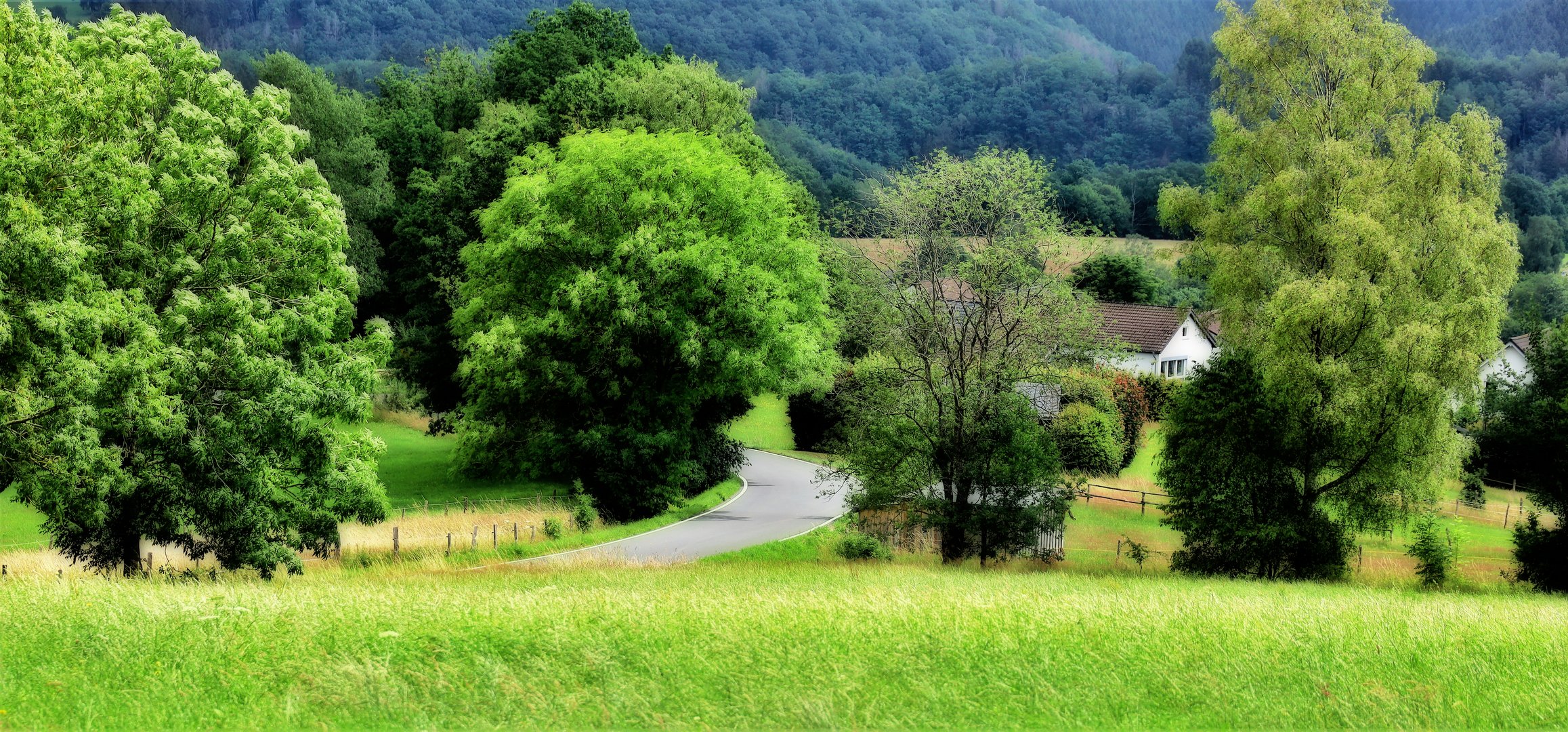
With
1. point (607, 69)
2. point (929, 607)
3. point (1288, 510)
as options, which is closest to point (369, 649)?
point (929, 607)

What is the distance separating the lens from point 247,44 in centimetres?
13612

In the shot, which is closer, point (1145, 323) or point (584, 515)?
point (584, 515)

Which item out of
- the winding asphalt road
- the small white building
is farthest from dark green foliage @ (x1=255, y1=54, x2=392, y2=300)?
the small white building

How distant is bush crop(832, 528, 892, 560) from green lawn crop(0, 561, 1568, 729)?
13.0 m

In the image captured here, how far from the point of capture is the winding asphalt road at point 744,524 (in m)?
28.1

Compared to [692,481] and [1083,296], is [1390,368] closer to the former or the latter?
[1083,296]

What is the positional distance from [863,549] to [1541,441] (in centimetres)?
1579

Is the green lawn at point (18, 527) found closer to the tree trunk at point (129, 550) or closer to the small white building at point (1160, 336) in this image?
the tree trunk at point (129, 550)

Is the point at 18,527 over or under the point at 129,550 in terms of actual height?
under

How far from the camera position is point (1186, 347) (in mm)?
63281

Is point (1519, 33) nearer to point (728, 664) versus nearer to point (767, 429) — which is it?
point (767, 429)

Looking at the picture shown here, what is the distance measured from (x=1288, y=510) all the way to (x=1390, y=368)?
4.08 m

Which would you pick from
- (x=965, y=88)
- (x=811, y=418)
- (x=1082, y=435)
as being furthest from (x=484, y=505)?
(x=965, y=88)

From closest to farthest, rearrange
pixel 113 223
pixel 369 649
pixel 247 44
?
pixel 369 649
pixel 113 223
pixel 247 44
